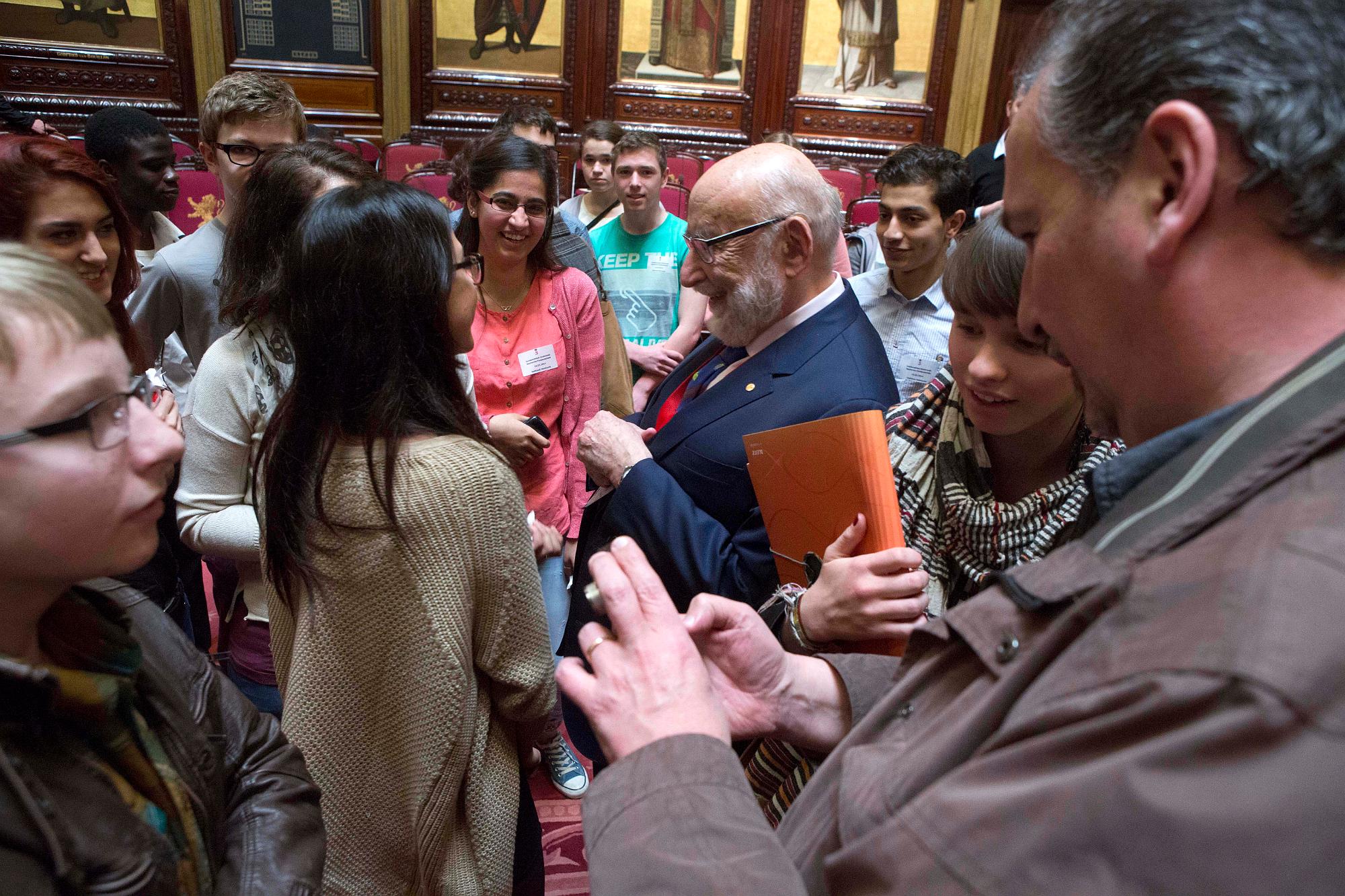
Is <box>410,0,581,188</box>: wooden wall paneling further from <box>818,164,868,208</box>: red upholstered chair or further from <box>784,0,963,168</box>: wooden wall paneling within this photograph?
<box>818,164,868,208</box>: red upholstered chair

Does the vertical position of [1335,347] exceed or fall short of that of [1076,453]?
it exceeds it

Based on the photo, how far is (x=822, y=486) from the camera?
145 cm

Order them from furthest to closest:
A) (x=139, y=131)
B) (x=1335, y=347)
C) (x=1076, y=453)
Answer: (x=139, y=131), (x=1076, y=453), (x=1335, y=347)

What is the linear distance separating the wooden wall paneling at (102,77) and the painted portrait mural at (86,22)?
4cm

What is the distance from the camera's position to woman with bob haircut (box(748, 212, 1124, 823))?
1.33 meters

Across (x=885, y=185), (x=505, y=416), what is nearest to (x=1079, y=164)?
(x=505, y=416)

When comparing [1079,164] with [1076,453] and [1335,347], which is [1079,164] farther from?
[1076,453]

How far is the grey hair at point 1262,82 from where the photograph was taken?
659mm

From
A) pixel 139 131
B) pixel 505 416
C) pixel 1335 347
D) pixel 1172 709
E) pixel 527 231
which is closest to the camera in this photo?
pixel 1172 709

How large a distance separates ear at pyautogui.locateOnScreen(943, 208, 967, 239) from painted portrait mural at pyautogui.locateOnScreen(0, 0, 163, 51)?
7.42 metres

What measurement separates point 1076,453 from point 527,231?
72.3 inches

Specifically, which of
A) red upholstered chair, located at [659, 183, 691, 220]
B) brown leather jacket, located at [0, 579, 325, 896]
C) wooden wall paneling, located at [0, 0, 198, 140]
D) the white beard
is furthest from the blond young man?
wooden wall paneling, located at [0, 0, 198, 140]

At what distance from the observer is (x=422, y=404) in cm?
151

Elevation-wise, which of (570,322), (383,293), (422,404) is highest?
(383,293)
